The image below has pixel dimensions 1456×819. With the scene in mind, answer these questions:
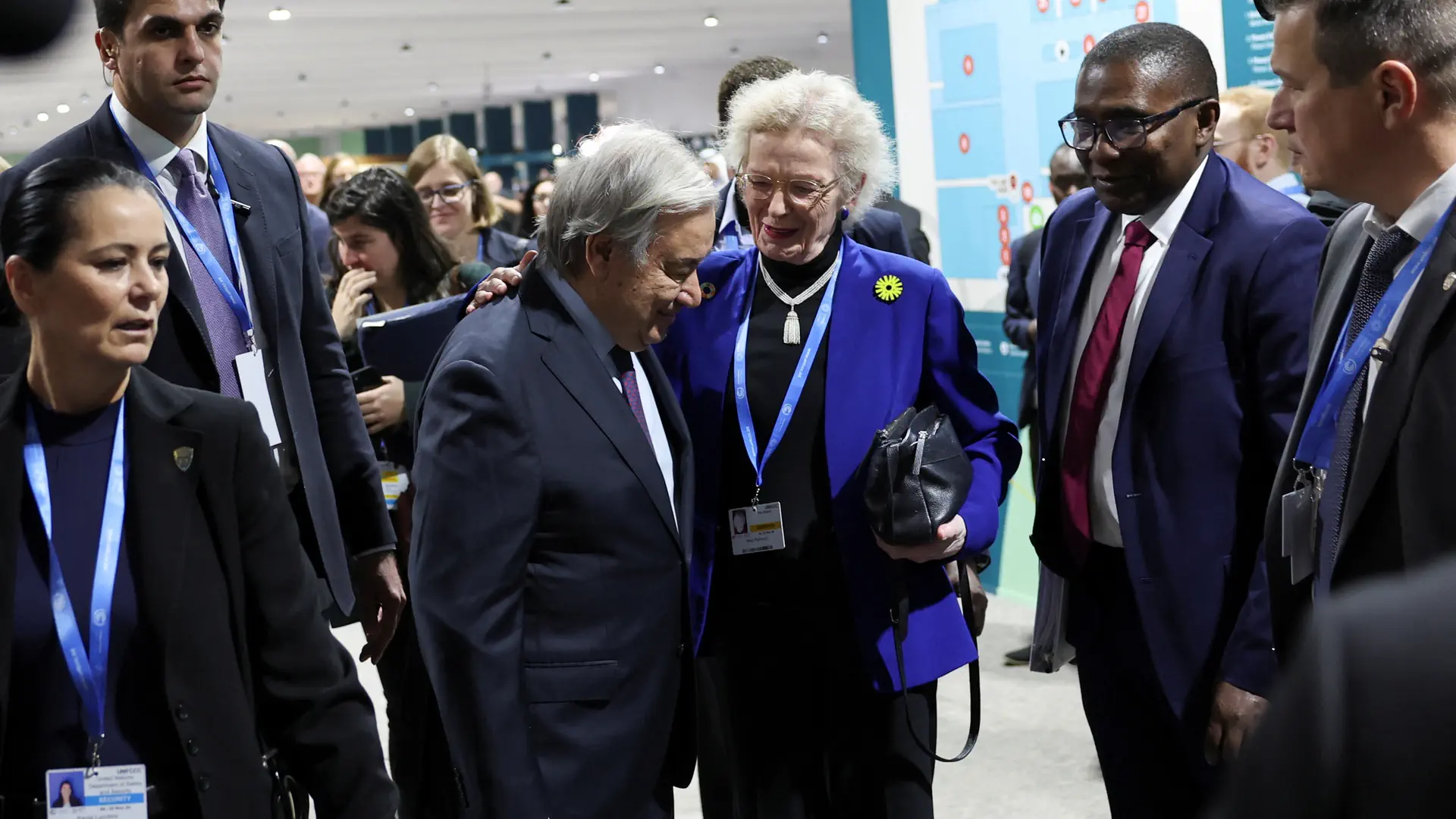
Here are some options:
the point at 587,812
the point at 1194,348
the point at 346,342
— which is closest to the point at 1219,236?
the point at 1194,348

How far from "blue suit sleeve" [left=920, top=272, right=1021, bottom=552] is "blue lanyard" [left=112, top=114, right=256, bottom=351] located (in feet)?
3.96

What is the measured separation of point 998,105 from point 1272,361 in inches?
156

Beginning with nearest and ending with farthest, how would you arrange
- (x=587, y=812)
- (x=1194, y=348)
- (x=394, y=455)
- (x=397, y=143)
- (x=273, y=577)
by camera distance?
(x=273, y=577) → (x=587, y=812) → (x=1194, y=348) → (x=394, y=455) → (x=397, y=143)

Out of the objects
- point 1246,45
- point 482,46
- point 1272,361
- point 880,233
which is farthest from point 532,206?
point 482,46

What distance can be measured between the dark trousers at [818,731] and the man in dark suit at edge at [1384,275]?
87 centimetres

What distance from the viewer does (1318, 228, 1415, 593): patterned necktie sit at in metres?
1.82

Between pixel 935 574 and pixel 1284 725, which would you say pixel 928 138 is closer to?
pixel 935 574

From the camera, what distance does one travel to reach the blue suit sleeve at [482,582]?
1949 mm

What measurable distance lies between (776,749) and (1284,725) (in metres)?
2.10

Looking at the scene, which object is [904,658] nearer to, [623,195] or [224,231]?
[623,195]

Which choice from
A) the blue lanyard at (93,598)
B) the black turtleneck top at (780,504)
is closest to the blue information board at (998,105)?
the black turtleneck top at (780,504)

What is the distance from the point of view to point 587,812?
6.72ft

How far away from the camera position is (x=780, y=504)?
2.52 m

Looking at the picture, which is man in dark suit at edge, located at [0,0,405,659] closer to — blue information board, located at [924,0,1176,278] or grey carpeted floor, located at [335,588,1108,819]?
grey carpeted floor, located at [335,588,1108,819]
